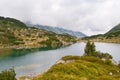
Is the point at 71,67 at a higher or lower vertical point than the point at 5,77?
higher

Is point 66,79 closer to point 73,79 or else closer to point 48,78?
point 73,79

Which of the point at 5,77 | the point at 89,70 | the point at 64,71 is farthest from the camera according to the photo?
the point at 5,77

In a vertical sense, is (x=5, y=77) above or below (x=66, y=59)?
below

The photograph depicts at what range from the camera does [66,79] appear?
1663 inches

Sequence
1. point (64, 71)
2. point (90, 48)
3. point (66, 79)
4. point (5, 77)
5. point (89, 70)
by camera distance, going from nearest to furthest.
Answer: point (66, 79), point (64, 71), point (89, 70), point (5, 77), point (90, 48)

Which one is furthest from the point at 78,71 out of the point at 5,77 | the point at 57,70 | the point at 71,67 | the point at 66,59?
the point at 5,77

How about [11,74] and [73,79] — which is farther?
[11,74]

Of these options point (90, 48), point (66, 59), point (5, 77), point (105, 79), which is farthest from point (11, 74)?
point (90, 48)

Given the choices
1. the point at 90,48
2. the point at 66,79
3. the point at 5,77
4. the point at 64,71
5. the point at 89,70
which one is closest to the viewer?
the point at 66,79

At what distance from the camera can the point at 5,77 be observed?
83625 millimetres

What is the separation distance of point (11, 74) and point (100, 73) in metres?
37.8

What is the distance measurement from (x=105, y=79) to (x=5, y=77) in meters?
50.9

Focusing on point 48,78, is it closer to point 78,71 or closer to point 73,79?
point 73,79

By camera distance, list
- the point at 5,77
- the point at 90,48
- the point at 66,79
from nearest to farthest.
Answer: the point at 66,79
the point at 5,77
the point at 90,48
